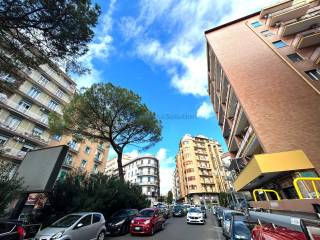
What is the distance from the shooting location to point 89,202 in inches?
449

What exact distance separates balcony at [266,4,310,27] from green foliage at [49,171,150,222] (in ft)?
86.8

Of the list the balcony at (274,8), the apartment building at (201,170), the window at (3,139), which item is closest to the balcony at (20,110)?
the window at (3,139)

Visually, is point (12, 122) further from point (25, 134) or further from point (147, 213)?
point (147, 213)

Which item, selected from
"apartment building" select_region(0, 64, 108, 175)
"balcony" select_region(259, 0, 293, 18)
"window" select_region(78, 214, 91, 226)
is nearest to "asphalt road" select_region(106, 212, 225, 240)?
"window" select_region(78, 214, 91, 226)

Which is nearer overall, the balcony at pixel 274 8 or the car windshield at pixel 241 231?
the car windshield at pixel 241 231

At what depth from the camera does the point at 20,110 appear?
22.1 meters

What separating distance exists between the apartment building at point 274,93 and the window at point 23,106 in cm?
2612

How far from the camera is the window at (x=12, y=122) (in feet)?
68.4

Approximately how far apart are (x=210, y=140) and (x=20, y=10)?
244ft

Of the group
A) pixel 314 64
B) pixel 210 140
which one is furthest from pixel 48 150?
pixel 210 140

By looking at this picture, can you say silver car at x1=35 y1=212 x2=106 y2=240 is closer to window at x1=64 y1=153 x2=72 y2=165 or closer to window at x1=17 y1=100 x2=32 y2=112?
window at x1=64 y1=153 x2=72 y2=165

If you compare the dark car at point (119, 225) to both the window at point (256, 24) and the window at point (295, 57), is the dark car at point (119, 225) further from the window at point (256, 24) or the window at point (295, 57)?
the window at point (256, 24)

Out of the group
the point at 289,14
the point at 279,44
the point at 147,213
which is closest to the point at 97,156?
the point at 147,213

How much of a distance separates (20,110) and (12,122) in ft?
5.86
